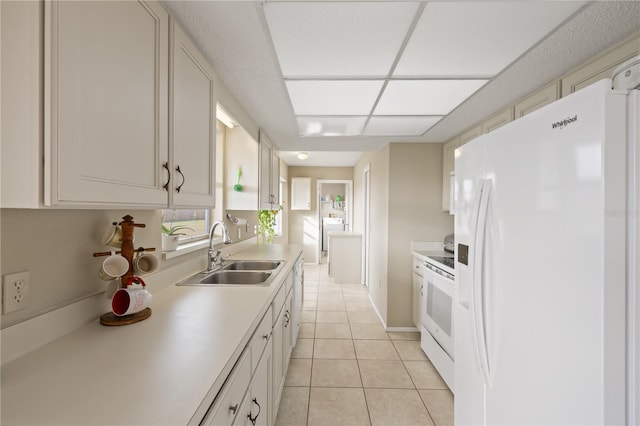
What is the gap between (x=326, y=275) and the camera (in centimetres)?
559

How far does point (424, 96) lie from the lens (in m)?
1.93

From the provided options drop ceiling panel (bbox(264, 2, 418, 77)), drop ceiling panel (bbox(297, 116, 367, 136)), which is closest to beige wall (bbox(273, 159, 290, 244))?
drop ceiling panel (bbox(297, 116, 367, 136))

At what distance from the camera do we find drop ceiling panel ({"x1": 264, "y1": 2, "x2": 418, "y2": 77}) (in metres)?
1.11

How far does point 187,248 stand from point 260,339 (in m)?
0.84

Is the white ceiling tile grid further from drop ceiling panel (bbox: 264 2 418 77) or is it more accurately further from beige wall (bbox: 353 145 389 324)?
beige wall (bbox: 353 145 389 324)

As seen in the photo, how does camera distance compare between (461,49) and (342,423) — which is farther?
(342,423)

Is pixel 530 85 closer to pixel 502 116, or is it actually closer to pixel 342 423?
pixel 502 116

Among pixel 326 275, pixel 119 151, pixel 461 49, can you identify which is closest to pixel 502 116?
pixel 461 49

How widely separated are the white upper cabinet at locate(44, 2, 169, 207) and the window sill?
601 millimetres

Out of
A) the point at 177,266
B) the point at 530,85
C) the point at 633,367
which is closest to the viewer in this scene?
the point at 633,367

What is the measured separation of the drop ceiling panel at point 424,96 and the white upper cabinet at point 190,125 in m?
1.15

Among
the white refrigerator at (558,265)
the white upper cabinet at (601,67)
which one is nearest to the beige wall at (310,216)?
the white upper cabinet at (601,67)

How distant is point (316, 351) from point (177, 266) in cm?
169

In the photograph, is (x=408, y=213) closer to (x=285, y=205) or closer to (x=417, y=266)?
(x=417, y=266)
